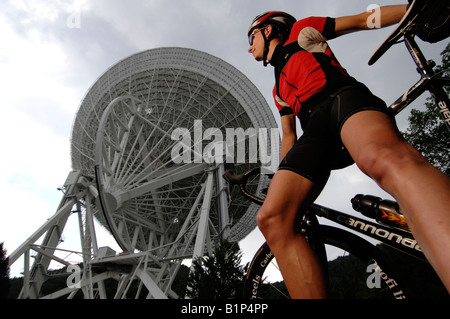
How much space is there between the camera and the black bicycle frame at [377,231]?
5.70ft

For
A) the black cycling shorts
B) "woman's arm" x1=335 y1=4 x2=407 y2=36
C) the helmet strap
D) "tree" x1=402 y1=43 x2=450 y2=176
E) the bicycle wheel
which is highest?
"tree" x1=402 y1=43 x2=450 y2=176

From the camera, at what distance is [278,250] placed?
1.61 metres

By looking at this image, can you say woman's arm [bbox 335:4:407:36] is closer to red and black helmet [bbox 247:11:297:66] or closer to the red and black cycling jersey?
the red and black cycling jersey

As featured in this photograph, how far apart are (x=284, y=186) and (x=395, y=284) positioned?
104 centimetres

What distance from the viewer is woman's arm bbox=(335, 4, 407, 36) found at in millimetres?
1733

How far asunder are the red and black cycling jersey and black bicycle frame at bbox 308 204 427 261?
0.74m

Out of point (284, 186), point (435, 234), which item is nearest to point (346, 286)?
point (284, 186)

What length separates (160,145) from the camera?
60.3ft

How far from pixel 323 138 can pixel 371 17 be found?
0.74m

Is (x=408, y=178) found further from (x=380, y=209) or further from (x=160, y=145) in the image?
(x=160, y=145)

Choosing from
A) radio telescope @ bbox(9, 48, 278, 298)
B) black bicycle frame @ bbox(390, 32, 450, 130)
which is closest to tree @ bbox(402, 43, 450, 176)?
radio telescope @ bbox(9, 48, 278, 298)

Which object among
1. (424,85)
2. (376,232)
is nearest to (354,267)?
(376,232)

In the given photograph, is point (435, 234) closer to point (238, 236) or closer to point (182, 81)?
Result: point (182, 81)
